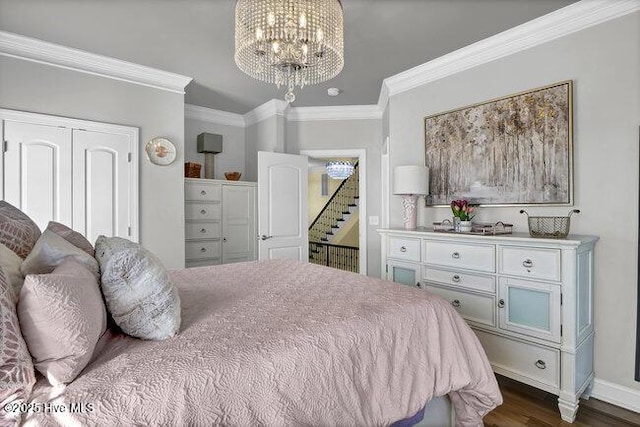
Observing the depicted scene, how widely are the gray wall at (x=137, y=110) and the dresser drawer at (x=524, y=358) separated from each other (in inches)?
119

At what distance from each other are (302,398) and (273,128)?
152 inches

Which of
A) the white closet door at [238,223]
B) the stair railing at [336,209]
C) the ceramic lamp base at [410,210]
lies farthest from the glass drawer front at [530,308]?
the stair railing at [336,209]

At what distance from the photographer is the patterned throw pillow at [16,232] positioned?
1206 mm

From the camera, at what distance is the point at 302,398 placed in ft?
3.51

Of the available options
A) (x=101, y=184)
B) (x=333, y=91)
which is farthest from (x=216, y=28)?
(x=101, y=184)

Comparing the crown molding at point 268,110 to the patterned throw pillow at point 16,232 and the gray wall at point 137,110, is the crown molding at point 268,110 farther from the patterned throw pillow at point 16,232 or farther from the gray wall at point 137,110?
the patterned throw pillow at point 16,232

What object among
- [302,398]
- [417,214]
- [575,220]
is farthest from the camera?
[417,214]

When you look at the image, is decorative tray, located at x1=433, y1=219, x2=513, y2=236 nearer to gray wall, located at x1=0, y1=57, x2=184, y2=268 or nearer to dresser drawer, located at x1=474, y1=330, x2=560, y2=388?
dresser drawer, located at x1=474, y1=330, x2=560, y2=388

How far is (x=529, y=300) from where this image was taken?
2.20m

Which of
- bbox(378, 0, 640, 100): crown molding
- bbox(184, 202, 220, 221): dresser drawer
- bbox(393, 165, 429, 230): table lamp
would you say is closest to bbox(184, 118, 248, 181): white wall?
bbox(184, 202, 220, 221): dresser drawer

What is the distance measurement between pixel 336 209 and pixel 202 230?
16.6ft

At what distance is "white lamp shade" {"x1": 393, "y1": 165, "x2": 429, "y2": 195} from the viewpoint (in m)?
3.06

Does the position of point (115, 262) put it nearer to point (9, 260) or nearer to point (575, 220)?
Result: point (9, 260)

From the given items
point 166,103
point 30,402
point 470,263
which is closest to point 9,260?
point 30,402
